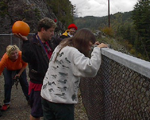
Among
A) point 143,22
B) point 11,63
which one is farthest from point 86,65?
point 143,22

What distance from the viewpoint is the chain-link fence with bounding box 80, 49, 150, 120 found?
3.87 feet

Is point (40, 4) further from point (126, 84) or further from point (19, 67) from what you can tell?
point (126, 84)

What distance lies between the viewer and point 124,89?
1577 millimetres

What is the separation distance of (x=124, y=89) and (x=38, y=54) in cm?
151

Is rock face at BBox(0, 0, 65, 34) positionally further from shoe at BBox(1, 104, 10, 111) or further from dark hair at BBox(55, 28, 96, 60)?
dark hair at BBox(55, 28, 96, 60)

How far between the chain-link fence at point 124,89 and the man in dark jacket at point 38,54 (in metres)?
0.88

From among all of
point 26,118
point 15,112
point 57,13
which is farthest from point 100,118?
point 57,13

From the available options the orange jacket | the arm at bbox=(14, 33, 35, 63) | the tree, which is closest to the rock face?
the orange jacket

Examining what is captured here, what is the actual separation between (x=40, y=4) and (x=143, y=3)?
4195 cm

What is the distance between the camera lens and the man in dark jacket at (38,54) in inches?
106

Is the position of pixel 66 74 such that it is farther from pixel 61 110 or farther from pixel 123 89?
pixel 123 89

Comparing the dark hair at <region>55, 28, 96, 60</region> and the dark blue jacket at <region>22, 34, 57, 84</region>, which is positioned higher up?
the dark hair at <region>55, 28, 96, 60</region>

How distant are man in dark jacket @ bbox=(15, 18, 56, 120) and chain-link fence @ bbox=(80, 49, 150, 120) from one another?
2.89ft

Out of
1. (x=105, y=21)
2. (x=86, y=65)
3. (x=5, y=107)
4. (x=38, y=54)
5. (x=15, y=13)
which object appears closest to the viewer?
(x=86, y=65)
